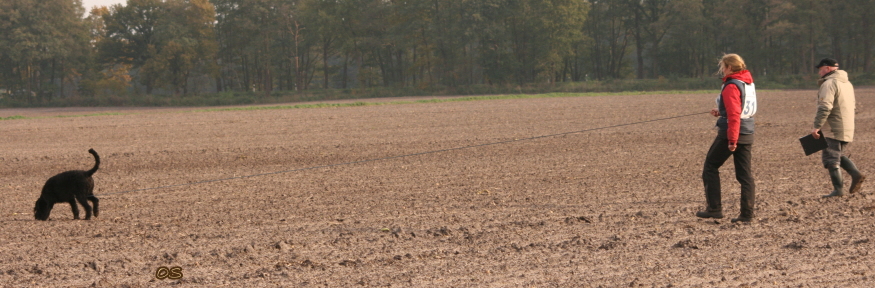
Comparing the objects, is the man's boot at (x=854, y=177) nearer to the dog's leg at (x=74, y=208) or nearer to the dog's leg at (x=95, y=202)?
the dog's leg at (x=95, y=202)

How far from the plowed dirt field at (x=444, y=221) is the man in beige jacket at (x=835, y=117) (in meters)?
0.41

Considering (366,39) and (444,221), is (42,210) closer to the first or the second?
(444,221)

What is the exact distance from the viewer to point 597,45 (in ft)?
255

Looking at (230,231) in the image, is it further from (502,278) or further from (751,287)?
(751,287)

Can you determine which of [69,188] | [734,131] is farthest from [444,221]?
[69,188]

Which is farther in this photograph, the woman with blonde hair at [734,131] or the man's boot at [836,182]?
the man's boot at [836,182]

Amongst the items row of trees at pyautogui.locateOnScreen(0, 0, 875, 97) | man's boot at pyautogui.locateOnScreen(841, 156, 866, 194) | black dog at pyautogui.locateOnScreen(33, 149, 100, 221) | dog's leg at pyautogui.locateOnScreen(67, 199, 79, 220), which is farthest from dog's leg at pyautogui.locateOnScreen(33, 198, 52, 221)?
row of trees at pyautogui.locateOnScreen(0, 0, 875, 97)

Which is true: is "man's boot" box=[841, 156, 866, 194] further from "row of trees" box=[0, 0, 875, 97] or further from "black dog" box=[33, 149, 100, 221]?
"row of trees" box=[0, 0, 875, 97]

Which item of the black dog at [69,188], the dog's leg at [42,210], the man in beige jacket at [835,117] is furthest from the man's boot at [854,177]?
the dog's leg at [42,210]

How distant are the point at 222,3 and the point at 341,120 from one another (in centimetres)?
4494

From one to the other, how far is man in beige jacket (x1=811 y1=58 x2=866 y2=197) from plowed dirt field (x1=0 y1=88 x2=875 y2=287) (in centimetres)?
41

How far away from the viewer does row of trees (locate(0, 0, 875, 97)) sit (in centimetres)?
6269

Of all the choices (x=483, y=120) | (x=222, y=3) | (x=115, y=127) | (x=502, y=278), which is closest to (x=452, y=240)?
(x=502, y=278)

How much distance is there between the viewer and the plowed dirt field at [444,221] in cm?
595
